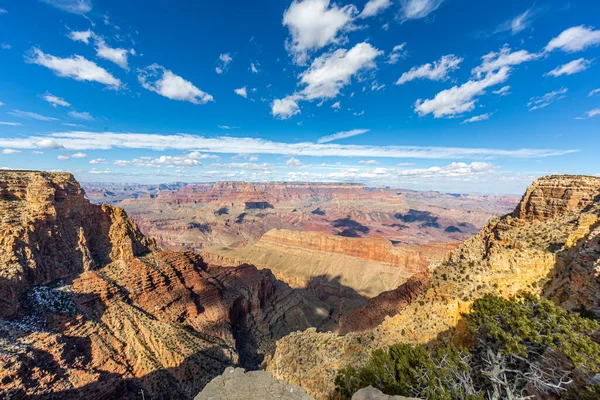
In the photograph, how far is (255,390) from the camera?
425 inches

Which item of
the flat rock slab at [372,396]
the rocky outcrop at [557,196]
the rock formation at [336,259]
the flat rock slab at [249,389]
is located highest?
the rocky outcrop at [557,196]

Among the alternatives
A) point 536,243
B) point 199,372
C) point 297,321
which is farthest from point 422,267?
point 199,372

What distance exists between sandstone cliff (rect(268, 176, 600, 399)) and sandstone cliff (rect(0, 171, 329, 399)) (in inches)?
634

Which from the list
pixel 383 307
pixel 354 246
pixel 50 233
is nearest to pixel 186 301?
pixel 50 233

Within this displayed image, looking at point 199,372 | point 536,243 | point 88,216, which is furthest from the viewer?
point 88,216

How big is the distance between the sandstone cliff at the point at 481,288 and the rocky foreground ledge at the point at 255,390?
439 inches

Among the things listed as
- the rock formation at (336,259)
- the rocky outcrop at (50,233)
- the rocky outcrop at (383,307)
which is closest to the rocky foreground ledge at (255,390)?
the rocky outcrop at (50,233)

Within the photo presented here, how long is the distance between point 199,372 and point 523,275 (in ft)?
119

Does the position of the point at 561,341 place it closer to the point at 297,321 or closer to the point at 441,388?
the point at 441,388

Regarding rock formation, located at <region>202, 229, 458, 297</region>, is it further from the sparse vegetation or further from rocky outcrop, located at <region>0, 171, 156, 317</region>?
the sparse vegetation

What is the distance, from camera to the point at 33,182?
39.2m

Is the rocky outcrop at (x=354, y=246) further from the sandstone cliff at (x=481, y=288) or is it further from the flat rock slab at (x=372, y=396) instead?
the flat rock slab at (x=372, y=396)

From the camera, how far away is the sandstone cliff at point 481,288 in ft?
57.3

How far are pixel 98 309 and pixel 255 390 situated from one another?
119 feet
